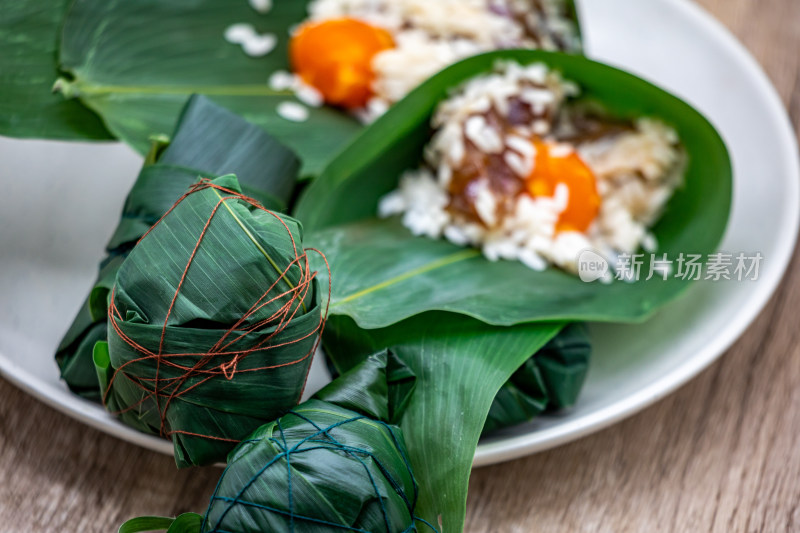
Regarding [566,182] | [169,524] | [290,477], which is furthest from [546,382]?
[169,524]

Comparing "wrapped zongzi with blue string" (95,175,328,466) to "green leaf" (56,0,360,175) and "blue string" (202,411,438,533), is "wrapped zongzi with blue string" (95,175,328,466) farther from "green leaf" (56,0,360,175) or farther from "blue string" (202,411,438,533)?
"green leaf" (56,0,360,175)

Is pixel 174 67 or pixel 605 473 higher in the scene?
pixel 174 67

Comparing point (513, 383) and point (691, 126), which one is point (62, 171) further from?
point (691, 126)

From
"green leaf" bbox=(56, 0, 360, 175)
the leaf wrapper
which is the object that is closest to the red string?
the leaf wrapper

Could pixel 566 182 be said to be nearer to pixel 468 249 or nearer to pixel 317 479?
pixel 468 249

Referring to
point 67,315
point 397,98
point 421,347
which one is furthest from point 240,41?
point 421,347

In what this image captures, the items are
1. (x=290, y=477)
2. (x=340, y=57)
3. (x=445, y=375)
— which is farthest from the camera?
(x=340, y=57)
